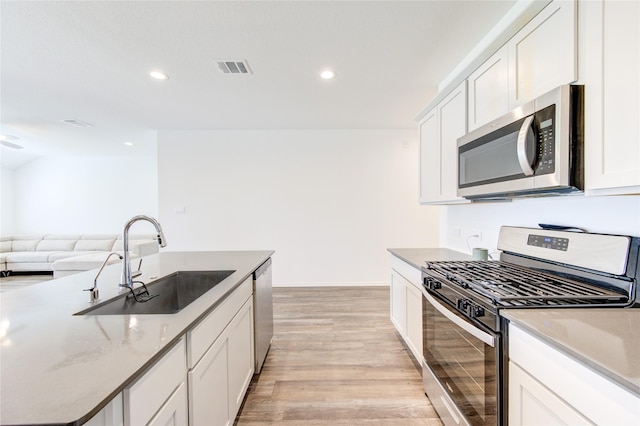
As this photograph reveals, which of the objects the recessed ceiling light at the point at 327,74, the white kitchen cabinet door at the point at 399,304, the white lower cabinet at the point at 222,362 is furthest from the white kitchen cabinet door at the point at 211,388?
the recessed ceiling light at the point at 327,74

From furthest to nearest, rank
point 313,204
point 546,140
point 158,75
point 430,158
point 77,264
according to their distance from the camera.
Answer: point 77,264
point 313,204
point 158,75
point 430,158
point 546,140

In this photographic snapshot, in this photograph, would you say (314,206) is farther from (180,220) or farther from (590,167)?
(590,167)

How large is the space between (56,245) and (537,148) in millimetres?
8450

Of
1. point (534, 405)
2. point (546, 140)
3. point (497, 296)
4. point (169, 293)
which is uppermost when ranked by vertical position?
point (546, 140)

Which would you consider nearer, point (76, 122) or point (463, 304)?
point (463, 304)

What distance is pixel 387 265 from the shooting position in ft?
15.2

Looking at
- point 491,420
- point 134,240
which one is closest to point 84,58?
point 491,420

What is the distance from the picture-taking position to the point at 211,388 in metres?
1.23

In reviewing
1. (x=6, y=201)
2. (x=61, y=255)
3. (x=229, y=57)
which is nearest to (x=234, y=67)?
(x=229, y=57)

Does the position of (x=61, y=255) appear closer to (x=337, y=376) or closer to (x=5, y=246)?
(x=5, y=246)

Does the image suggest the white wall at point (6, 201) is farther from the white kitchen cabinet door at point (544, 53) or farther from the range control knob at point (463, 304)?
the white kitchen cabinet door at point (544, 53)

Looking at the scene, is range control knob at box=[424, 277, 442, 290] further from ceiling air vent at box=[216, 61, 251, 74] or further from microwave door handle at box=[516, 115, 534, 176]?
ceiling air vent at box=[216, 61, 251, 74]

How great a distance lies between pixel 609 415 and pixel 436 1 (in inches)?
87.7

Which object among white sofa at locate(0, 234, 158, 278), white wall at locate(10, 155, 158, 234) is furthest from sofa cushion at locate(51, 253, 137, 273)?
white wall at locate(10, 155, 158, 234)
